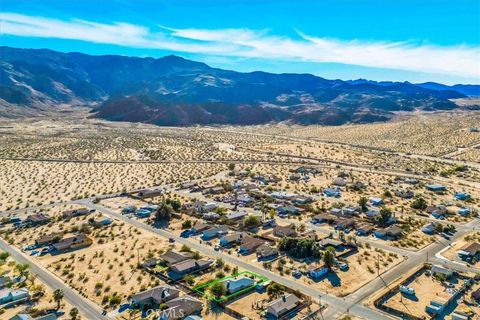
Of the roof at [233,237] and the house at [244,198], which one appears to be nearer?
the roof at [233,237]

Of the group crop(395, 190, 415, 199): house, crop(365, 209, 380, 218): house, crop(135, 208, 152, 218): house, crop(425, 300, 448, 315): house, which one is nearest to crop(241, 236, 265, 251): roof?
crop(135, 208, 152, 218): house

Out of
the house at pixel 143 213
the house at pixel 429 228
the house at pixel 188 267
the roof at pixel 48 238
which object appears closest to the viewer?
the house at pixel 188 267

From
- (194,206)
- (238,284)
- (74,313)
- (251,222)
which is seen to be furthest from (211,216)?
(74,313)

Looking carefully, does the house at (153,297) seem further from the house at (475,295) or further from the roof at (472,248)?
the roof at (472,248)

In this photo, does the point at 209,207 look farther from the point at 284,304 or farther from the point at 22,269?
the point at 284,304

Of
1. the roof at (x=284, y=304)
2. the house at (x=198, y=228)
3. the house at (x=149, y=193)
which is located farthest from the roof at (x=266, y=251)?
the house at (x=149, y=193)

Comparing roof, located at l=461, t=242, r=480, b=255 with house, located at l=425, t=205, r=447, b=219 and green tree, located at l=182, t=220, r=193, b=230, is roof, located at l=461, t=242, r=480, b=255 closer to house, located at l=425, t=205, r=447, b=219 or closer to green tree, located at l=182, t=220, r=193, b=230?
house, located at l=425, t=205, r=447, b=219

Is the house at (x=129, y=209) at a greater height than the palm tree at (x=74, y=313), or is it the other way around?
the palm tree at (x=74, y=313)

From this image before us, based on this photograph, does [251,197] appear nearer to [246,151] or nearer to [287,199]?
[287,199]
